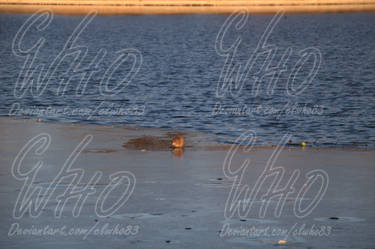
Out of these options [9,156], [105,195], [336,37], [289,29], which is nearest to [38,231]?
[105,195]

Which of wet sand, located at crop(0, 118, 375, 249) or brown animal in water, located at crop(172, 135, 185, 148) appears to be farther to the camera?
brown animal in water, located at crop(172, 135, 185, 148)

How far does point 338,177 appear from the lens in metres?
18.7

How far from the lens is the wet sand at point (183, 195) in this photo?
14.1 m

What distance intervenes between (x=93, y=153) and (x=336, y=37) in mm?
91989

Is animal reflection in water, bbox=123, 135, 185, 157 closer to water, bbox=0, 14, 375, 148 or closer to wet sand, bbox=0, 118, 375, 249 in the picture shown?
wet sand, bbox=0, 118, 375, 249

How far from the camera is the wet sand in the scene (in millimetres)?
14094

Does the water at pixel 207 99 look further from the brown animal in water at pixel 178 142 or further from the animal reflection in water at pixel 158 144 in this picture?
the brown animal in water at pixel 178 142

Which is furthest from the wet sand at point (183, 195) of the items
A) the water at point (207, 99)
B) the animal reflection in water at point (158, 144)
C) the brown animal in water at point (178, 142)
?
the water at point (207, 99)

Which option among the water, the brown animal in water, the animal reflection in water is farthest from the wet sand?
the water

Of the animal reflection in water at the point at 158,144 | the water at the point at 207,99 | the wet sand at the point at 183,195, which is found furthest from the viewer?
the water at the point at 207,99

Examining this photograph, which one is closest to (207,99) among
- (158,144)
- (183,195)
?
(158,144)

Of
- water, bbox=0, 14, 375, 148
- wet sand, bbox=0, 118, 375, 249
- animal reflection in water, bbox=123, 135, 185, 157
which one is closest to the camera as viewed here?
wet sand, bbox=0, 118, 375, 249

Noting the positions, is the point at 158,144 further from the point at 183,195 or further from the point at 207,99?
the point at 207,99

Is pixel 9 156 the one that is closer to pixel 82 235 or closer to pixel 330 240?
pixel 82 235
